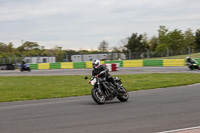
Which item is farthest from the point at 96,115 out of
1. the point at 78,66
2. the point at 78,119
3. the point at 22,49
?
the point at 22,49

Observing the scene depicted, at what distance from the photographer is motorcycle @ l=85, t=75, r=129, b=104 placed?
9711mm

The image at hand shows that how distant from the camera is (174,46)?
86438 mm

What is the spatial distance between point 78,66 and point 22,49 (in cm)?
7789

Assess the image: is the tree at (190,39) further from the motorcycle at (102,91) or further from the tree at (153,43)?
the motorcycle at (102,91)

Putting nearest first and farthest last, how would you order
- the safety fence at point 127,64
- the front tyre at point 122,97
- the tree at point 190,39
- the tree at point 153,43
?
the front tyre at point 122,97
the safety fence at point 127,64
the tree at point 190,39
the tree at point 153,43

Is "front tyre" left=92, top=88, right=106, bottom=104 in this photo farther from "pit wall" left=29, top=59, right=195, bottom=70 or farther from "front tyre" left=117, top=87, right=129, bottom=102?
"pit wall" left=29, top=59, right=195, bottom=70

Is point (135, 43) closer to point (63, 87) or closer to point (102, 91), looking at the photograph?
point (63, 87)

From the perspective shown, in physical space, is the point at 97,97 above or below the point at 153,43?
below

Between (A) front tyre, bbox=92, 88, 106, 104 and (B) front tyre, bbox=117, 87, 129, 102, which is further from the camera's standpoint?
(B) front tyre, bbox=117, 87, 129, 102

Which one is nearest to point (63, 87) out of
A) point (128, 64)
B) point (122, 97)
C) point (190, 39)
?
point (122, 97)

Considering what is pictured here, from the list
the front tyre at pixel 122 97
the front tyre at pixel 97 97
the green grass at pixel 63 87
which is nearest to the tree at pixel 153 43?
the green grass at pixel 63 87

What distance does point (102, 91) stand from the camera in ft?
33.0

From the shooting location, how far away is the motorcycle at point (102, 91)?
9.71 meters

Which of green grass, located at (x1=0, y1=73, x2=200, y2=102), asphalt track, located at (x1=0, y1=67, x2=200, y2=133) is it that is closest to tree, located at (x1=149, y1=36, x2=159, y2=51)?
green grass, located at (x1=0, y1=73, x2=200, y2=102)
